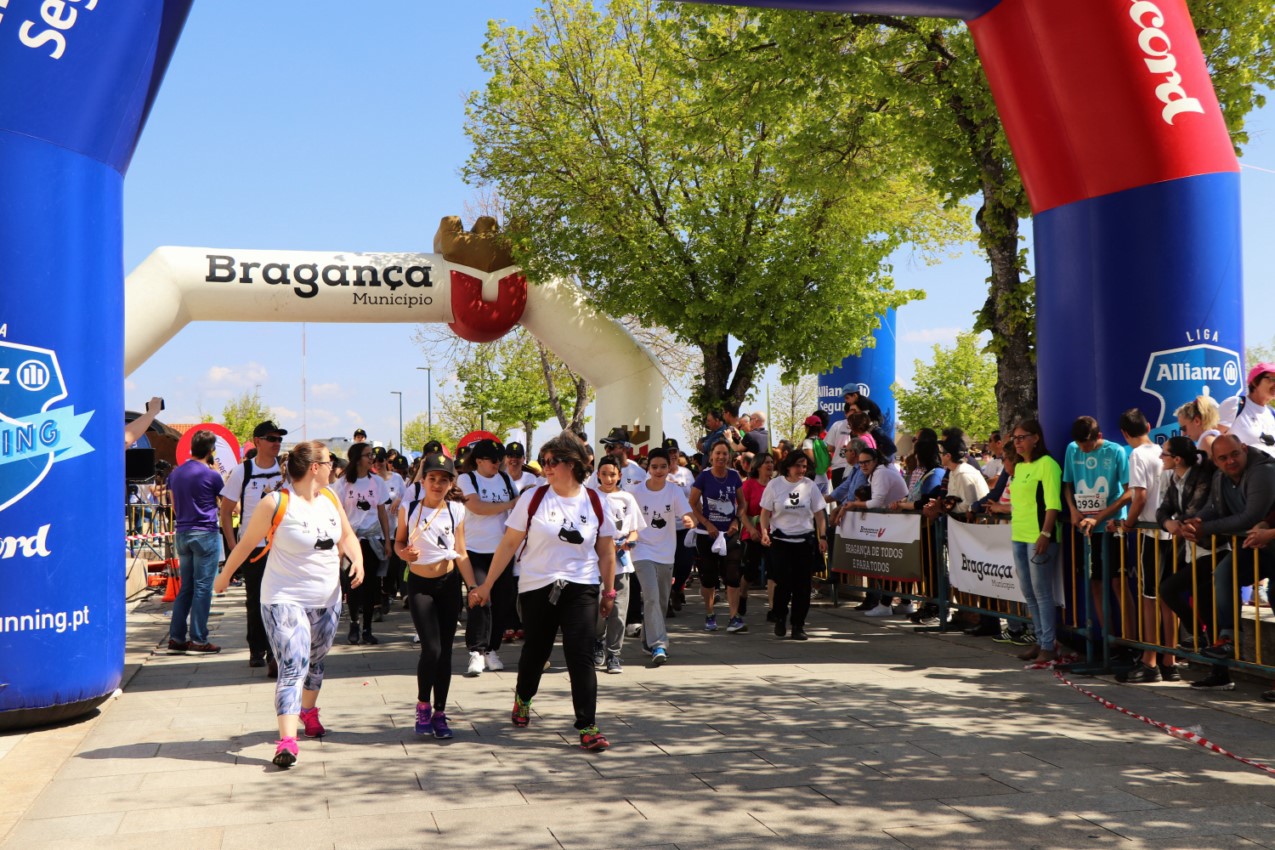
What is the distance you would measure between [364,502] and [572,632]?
6.14 m

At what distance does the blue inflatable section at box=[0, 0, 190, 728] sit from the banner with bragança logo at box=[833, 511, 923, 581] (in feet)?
24.8

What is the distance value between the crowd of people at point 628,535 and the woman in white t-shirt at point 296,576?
1cm

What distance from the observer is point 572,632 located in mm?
7000

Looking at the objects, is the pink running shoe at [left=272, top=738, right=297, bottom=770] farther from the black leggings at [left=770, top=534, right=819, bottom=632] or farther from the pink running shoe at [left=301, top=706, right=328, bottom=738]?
the black leggings at [left=770, top=534, right=819, bottom=632]

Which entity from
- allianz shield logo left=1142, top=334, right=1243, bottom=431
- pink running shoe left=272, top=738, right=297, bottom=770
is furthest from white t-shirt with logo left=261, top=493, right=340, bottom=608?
allianz shield logo left=1142, top=334, right=1243, bottom=431

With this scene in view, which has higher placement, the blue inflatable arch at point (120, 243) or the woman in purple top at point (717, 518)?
the blue inflatable arch at point (120, 243)

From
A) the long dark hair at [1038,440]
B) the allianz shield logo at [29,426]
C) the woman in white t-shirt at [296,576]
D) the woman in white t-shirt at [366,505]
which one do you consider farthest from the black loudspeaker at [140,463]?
the long dark hair at [1038,440]

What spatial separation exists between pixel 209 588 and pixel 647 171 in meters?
14.0

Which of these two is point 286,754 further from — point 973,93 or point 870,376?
point 870,376

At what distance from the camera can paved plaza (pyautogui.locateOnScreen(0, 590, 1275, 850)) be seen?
17.2 feet

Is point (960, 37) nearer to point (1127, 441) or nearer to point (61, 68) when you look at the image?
point (1127, 441)

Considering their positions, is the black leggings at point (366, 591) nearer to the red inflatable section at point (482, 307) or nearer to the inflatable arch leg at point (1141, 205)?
the inflatable arch leg at point (1141, 205)

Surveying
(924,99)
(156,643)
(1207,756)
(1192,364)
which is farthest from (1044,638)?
(156,643)

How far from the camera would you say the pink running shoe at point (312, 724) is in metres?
7.29
